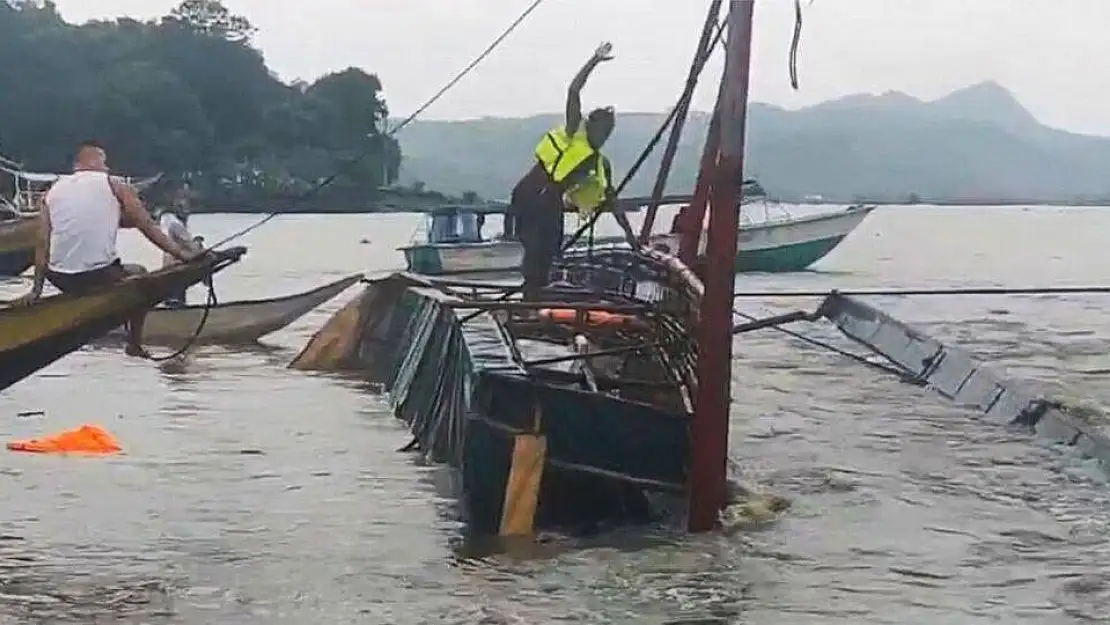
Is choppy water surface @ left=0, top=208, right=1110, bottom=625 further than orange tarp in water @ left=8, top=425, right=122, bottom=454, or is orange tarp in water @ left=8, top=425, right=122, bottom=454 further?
orange tarp in water @ left=8, top=425, right=122, bottom=454

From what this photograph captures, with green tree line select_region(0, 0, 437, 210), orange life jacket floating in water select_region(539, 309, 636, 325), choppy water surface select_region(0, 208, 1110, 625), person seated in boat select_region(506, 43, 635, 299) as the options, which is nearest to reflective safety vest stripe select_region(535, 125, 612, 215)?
person seated in boat select_region(506, 43, 635, 299)

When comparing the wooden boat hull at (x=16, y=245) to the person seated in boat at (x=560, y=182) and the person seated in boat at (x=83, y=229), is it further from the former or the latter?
the person seated in boat at (x=83, y=229)

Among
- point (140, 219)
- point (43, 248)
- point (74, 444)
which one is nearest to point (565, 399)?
point (140, 219)

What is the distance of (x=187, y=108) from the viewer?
427 feet

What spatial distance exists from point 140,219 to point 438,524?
289cm

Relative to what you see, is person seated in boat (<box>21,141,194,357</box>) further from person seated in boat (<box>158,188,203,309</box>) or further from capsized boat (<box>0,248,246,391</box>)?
person seated in boat (<box>158,188,203,309</box>)

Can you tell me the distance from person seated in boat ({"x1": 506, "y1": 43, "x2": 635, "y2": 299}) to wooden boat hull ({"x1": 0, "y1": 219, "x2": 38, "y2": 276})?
22204mm

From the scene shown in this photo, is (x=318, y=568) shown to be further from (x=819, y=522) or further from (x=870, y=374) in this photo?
(x=870, y=374)

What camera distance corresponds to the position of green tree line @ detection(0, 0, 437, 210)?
124688mm

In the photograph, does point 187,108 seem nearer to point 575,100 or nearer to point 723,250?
point 575,100

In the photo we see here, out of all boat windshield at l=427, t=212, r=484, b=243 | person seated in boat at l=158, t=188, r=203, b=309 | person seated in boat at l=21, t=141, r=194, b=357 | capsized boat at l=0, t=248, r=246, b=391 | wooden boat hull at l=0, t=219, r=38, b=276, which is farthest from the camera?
boat windshield at l=427, t=212, r=484, b=243

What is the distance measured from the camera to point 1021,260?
73250 mm

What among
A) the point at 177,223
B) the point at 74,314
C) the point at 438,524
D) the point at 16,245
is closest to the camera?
the point at 74,314

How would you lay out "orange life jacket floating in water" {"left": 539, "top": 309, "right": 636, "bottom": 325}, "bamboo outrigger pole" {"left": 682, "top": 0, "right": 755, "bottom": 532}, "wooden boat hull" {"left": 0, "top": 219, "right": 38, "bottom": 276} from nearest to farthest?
"bamboo outrigger pole" {"left": 682, "top": 0, "right": 755, "bottom": 532} → "orange life jacket floating in water" {"left": 539, "top": 309, "right": 636, "bottom": 325} → "wooden boat hull" {"left": 0, "top": 219, "right": 38, "bottom": 276}
